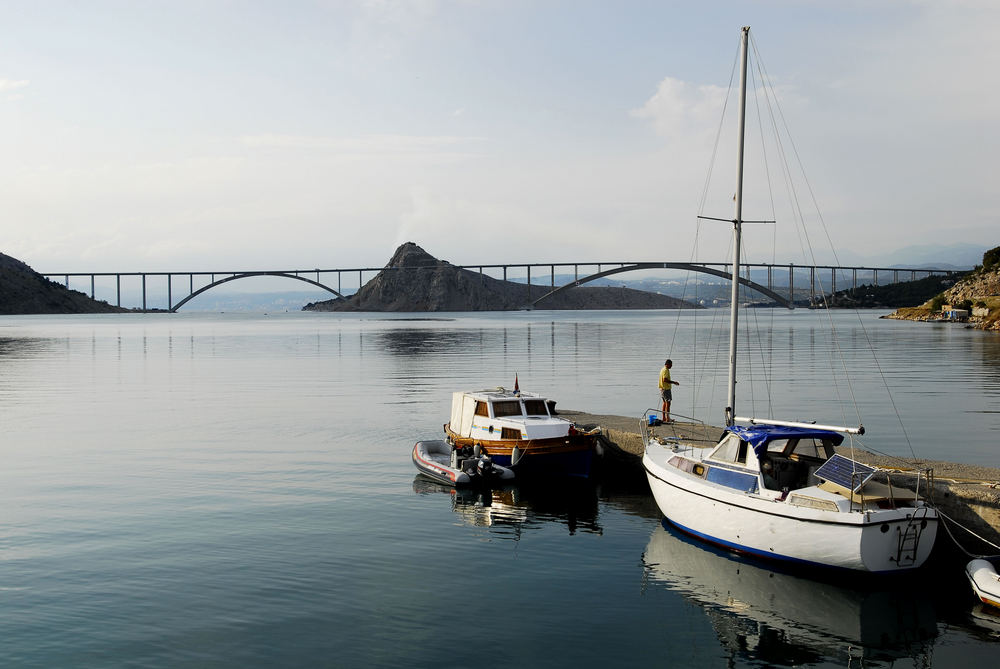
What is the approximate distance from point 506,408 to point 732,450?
28.6 ft

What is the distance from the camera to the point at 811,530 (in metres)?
14.1

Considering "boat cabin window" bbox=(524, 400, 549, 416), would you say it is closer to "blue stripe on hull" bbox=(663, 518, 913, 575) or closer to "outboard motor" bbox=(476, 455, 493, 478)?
"outboard motor" bbox=(476, 455, 493, 478)

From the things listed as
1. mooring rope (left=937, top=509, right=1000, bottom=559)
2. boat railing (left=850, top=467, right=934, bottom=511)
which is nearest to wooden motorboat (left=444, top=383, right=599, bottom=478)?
boat railing (left=850, top=467, right=934, bottom=511)

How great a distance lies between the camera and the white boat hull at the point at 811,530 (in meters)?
13.6

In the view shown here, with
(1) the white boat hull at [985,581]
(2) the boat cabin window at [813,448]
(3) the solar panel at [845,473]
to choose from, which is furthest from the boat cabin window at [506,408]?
(1) the white boat hull at [985,581]

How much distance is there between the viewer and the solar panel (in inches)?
561

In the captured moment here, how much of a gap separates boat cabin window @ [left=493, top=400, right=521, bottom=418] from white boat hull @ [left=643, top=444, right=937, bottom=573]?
8045 millimetres

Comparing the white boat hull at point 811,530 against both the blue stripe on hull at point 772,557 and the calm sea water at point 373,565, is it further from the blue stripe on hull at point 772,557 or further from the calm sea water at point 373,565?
the calm sea water at point 373,565

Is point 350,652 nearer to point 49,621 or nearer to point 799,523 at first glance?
point 49,621

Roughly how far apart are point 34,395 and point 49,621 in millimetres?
33956

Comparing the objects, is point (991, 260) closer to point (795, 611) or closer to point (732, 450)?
point (732, 450)

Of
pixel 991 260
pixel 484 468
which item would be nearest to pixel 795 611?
pixel 484 468

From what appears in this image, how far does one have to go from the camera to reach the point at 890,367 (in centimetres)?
5369

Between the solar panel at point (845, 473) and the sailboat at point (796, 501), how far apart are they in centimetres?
2
